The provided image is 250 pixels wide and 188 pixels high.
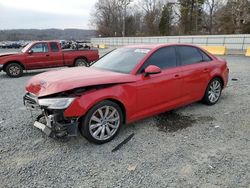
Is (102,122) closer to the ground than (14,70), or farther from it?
farther from it

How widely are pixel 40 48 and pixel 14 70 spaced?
1.62 meters

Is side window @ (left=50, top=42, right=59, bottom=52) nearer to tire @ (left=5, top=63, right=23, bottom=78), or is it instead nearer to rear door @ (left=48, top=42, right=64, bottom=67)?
rear door @ (left=48, top=42, right=64, bottom=67)

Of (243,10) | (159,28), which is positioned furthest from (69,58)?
(159,28)

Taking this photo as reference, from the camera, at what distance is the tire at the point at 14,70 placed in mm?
11219

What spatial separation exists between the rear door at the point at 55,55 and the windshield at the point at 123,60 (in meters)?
7.56

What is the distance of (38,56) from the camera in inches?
460

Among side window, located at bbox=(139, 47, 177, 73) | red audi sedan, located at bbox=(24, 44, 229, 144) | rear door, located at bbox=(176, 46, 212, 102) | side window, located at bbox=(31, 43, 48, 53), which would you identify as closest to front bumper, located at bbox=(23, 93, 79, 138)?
red audi sedan, located at bbox=(24, 44, 229, 144)

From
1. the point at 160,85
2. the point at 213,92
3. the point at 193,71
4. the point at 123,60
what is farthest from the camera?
the point at 213,92

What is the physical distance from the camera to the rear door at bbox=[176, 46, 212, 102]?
503 centimetres

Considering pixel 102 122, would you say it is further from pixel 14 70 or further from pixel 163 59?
pixel 14 70

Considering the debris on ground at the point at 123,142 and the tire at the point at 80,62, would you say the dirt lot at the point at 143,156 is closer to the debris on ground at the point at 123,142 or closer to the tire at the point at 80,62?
the debris on ground at the point at 123,142

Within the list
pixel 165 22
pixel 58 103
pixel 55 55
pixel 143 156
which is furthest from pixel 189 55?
pixel 165 22

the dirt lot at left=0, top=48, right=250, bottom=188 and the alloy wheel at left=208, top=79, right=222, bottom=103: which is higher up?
the alloy wheel at left=208, top=79, right=222, bottom=103

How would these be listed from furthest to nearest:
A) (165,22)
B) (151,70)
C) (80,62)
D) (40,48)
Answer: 1. (165,22)
2. (80,62)
3. (40,48)
4. (151,70)
